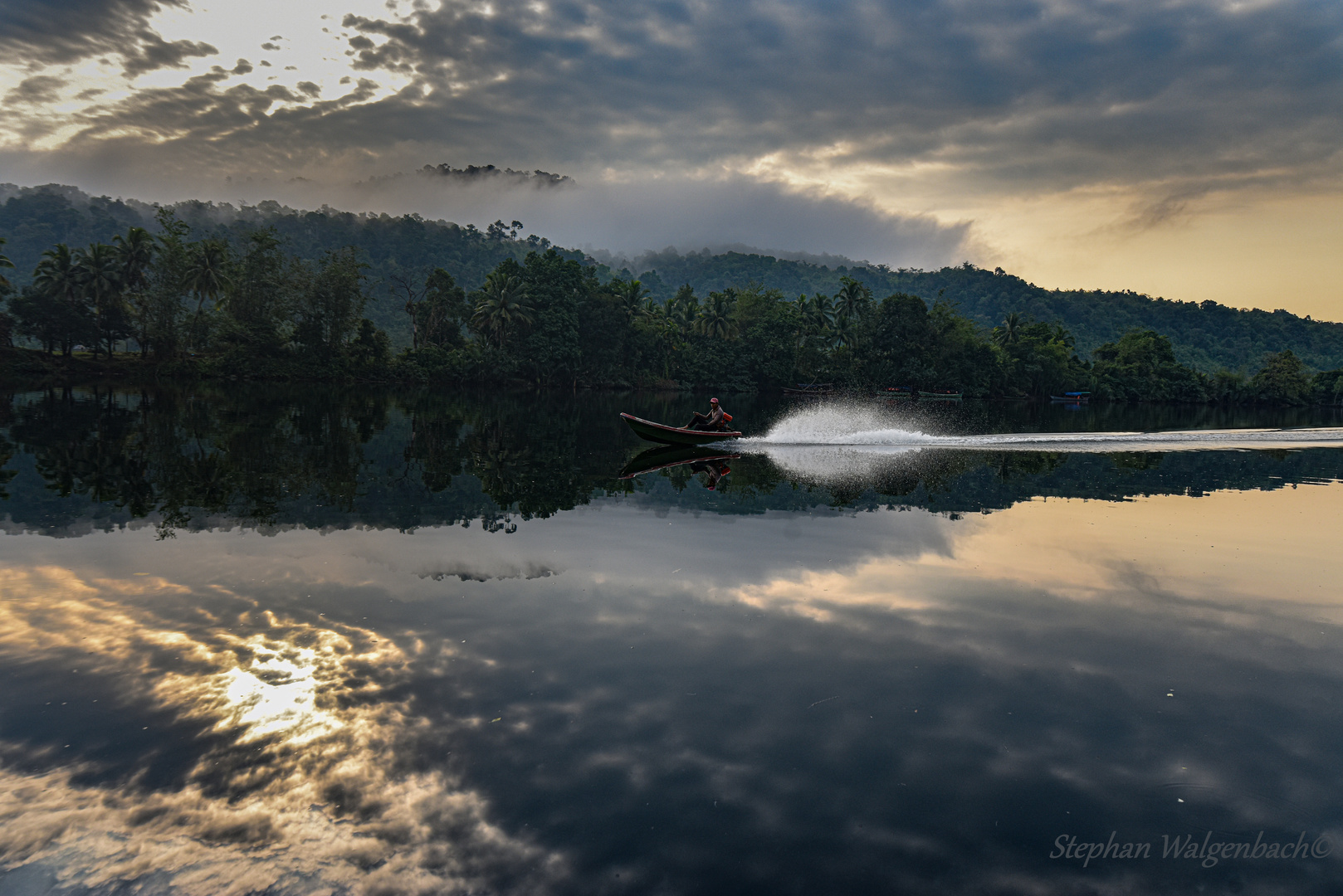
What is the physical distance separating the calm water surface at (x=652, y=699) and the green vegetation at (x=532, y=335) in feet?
251

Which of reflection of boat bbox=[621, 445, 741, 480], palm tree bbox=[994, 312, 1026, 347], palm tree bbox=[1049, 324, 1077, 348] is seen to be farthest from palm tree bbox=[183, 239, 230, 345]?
palm tree bbox=[1049, 324, 1077, 348]

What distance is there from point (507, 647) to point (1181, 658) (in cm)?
788

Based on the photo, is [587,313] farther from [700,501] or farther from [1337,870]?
[1337,870]

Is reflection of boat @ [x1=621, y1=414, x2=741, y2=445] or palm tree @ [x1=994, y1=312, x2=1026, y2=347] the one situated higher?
palm tree @ [x1=994, y1=312, x2=1026, y2=347]

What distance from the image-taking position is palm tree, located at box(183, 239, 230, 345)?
274 feet

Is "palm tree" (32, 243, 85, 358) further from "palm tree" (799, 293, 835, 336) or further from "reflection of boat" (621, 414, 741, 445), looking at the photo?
"palm tree" (799, 293, 835, 336)

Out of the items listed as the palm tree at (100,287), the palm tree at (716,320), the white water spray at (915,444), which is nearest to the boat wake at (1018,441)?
the white water spray at (915,444)

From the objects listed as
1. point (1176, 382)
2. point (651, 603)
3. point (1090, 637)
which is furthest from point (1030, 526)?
point (1176, 382)

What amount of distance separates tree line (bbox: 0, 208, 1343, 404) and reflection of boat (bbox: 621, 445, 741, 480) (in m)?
66.6

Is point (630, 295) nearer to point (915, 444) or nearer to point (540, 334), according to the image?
point (540, 334)

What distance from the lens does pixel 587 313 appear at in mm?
102188

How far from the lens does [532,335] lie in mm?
95062

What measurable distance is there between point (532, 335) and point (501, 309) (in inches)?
200

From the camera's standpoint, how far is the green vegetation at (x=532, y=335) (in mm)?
80438
